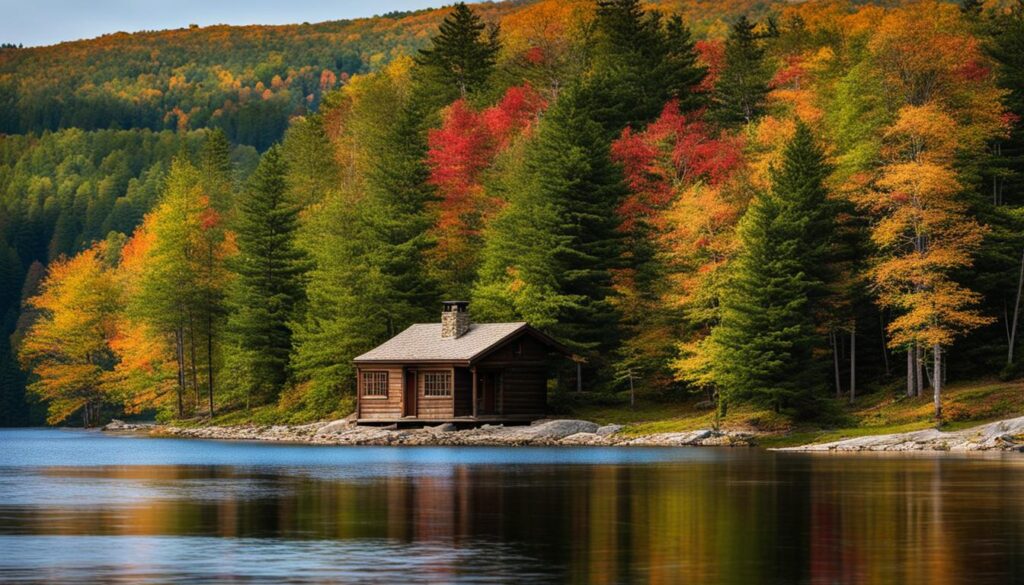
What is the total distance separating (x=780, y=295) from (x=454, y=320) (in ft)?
59.9

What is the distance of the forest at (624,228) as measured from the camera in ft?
209

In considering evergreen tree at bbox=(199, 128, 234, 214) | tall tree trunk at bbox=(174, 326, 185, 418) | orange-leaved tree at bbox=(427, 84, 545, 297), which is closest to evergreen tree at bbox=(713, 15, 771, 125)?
orange-leaved tree at bbox=(427, 84, 545, 297)

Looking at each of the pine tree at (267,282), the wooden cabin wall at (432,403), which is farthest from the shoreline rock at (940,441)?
the pine tree at (267,282)

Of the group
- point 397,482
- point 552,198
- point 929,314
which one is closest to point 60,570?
point 397,482

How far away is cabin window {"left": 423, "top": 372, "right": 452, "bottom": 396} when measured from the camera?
7375 cm

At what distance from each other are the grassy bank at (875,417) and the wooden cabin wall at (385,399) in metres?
11.9

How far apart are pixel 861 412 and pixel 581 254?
661 inches

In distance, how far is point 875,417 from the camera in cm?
6306

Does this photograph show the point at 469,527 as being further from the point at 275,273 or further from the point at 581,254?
the point at 275,273

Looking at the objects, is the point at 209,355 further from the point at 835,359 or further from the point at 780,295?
the point at 780,295

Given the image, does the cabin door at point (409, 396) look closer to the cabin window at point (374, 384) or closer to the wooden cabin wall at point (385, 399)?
the wooden cabin wall at point (385, 399)

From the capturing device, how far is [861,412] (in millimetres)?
65438

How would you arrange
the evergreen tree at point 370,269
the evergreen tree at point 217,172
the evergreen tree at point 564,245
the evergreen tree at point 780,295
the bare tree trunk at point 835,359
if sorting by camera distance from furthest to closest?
the evergreen tree at point 217,172
the evergreen tree at point 370,269
the evergreen tree at point 564,245
the bare tree trunk at point 835,359
the evergreen tree at point 780,295

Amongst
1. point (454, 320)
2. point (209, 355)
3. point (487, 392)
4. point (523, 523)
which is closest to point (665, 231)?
point (454, 320)
